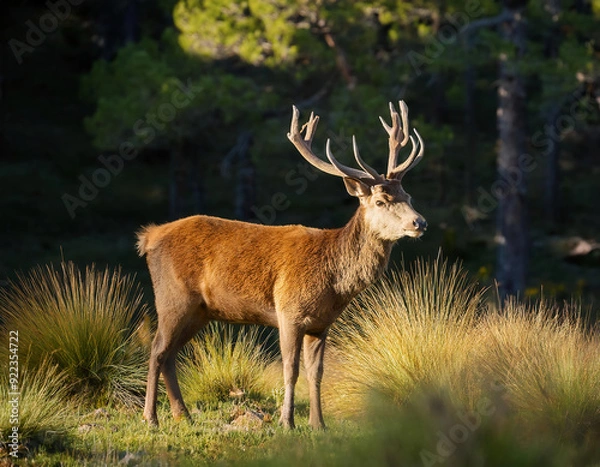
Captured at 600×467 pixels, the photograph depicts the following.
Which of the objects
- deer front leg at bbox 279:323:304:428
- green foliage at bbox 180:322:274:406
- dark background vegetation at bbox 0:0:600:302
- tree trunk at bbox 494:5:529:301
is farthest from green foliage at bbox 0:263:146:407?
tree trunk at bbox 494:5:529:301

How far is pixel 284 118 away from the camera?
1812 centimetres

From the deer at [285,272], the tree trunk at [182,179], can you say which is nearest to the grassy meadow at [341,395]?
the deer at [285,272]

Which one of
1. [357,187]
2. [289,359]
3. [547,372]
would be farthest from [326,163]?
[547,372]

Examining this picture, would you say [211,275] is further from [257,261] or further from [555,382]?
[555,382]

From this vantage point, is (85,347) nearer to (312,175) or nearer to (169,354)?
(169,354)

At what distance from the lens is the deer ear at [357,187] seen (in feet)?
21.8

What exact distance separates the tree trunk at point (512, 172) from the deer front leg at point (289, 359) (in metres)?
8.97

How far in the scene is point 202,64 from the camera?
1773 centimetres

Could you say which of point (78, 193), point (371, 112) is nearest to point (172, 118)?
point (371, 112)

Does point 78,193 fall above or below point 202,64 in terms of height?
below

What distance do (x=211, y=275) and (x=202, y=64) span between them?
11.6m

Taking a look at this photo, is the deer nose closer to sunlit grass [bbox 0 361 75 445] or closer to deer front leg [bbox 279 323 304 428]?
deer front leg [bbox 279 323 304 428]

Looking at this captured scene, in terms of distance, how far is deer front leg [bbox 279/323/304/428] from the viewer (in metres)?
6.50

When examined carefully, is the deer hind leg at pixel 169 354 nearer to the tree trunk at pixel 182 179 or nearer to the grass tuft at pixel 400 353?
the grass tuft at pixel 400 353
